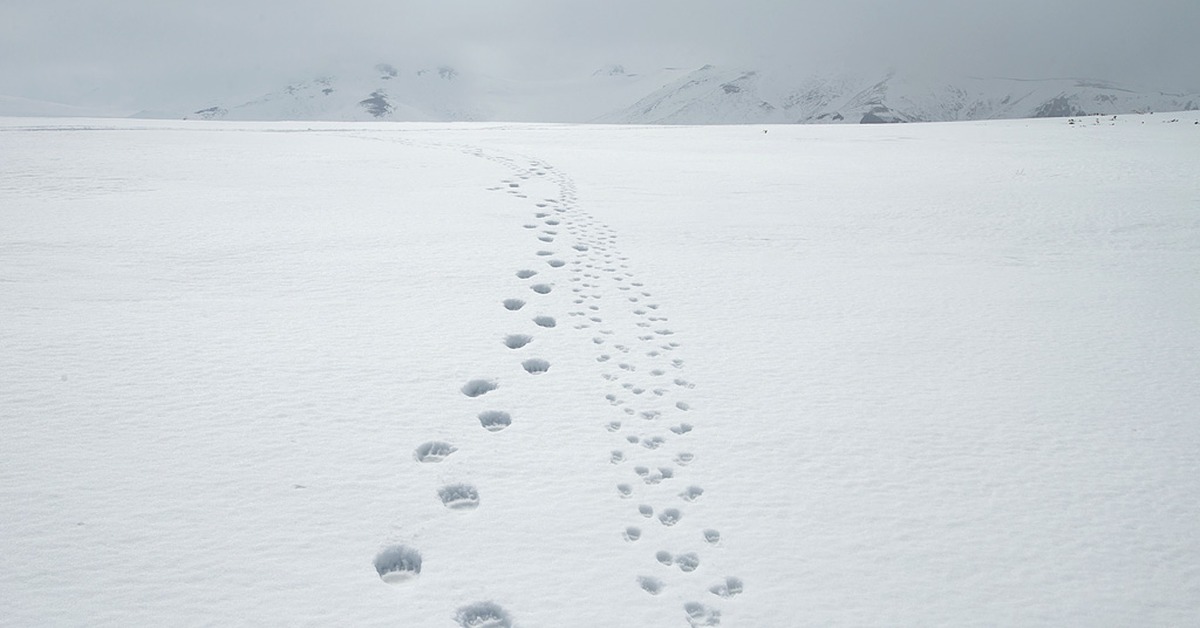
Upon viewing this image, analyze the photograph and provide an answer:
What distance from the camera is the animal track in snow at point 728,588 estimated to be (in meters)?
2.79

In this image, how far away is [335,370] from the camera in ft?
14.6

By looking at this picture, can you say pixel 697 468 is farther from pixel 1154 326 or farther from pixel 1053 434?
pixel 1154 326

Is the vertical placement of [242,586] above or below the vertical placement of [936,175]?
below

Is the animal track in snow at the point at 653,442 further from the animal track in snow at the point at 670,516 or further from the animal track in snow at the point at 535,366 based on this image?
the animal track in snow at the point at 535,366

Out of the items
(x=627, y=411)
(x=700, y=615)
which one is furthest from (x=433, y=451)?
(x=700, y=615)

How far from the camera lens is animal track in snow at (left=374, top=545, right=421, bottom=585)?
2.83 metres

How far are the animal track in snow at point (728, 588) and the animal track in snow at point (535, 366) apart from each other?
2.18m

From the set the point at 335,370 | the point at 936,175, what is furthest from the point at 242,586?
the point at 936,175

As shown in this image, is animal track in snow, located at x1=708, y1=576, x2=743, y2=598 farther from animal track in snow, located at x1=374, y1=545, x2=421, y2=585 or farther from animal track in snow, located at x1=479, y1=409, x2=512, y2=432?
animal track in snow, located at x1=479, y1=409, x2=512, y2=432

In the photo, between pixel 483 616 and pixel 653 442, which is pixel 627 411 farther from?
pixel 483 616

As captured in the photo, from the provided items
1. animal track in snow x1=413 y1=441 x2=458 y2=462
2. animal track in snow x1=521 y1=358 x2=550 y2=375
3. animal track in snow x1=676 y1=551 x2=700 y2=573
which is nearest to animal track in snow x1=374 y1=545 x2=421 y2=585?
animal track in snow x1=413 y1=441 x2=458 y2=462

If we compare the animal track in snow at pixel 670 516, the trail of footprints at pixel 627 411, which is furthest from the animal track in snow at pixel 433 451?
the animal track in snow at pixel 670 516

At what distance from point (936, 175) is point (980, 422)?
32.5 ft

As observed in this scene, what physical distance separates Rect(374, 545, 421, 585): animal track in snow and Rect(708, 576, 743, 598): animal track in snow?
48.4 inches
